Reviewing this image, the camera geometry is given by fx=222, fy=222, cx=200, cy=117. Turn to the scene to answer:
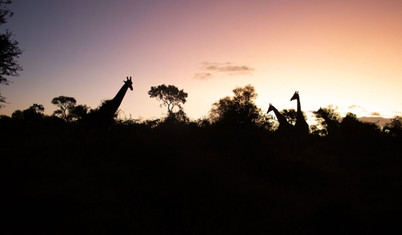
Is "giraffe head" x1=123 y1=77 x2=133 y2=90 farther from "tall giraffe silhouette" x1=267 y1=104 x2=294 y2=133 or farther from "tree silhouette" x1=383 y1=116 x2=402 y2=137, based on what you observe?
"tree silhouette" x1=383 y1=116 x2=402 y2=137

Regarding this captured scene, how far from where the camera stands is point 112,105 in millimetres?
13688

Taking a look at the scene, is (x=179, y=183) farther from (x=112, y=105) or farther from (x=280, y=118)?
(x=280, y=118)

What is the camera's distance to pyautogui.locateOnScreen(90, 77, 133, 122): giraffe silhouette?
12.9 meters

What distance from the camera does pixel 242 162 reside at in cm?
1336

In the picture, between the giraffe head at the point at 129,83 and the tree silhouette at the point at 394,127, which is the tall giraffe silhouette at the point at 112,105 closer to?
the giraffe head at the point at 129,83

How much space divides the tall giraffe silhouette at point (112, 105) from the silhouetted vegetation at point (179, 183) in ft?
3.09

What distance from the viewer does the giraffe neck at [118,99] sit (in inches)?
542

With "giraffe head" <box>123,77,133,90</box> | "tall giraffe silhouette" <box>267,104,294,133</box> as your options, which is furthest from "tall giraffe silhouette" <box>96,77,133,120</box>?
"tall giraffe silhouette" <box>267,104,294,133</box>

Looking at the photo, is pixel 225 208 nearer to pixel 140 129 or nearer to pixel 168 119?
pixel 140 129

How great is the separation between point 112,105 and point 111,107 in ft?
0.69

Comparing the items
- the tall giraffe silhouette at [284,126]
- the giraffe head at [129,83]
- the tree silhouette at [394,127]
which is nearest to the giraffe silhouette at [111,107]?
the giraffe head at [129,83]

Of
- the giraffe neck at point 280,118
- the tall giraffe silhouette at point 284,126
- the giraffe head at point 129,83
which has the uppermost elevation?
the giraffe head at point 129,83

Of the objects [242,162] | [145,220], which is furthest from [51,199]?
[242,162]

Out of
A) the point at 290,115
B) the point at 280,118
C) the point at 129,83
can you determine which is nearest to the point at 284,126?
the point at 280,118
